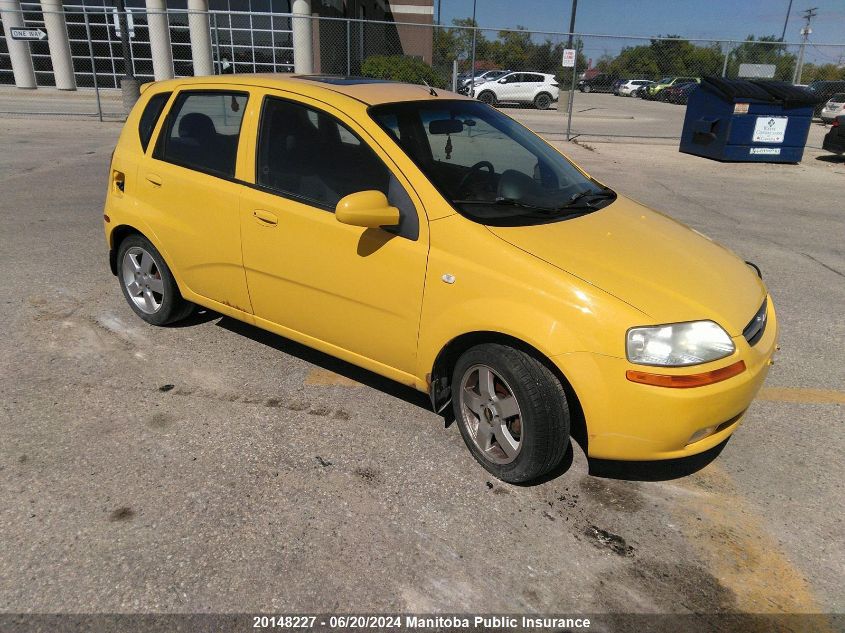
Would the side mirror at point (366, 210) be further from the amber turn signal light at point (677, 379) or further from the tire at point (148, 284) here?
the tire at point (148, 284)

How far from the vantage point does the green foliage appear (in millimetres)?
23641

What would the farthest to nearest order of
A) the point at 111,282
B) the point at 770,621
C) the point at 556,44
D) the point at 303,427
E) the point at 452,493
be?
the point at 556,44
the point at 111,282
the point at 303,427
the point at 452,493
the point at 770,621

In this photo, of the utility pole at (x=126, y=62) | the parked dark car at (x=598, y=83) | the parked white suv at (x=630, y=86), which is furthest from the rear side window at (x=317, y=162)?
the parked dark car at (x=598, y=83)

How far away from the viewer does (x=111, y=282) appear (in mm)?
5410

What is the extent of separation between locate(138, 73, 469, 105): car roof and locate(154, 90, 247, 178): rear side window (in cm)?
9

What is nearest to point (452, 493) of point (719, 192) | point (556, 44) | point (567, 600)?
point (567, 600)

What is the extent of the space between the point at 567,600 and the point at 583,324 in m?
1.05

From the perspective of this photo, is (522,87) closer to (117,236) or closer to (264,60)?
(264,60)

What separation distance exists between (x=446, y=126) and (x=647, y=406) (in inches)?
80.6

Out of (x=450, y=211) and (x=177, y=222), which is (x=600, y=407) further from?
(x=177, y=222)

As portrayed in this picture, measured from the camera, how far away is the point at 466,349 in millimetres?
3031

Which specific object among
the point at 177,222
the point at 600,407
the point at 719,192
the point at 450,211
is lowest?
the point at 719,192

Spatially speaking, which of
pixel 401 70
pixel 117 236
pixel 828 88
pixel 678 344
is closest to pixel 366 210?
→ pixel 678 344

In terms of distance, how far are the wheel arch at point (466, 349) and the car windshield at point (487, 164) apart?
0.55 meters
